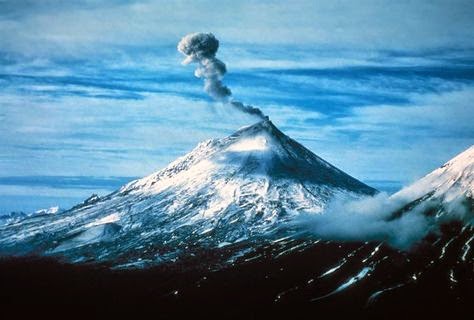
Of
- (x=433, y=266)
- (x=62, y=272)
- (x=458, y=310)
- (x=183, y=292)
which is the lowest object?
(x=458, y=310)

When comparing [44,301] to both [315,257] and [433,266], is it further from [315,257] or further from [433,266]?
[433,266]

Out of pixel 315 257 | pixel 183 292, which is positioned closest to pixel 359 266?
pixel 315 257

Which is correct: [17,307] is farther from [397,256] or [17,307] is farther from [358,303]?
[397,256]

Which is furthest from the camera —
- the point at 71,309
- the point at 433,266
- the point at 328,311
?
the point at 433,266

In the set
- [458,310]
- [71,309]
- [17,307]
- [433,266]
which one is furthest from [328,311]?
[17,307]

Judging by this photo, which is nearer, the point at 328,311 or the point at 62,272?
the point at 328,311

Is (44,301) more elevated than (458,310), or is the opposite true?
(44,301)

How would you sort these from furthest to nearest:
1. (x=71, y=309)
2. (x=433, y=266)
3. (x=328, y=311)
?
1. (x=433, y=266)
2. (x=71, y=309)
3. (x=328, y=311)
